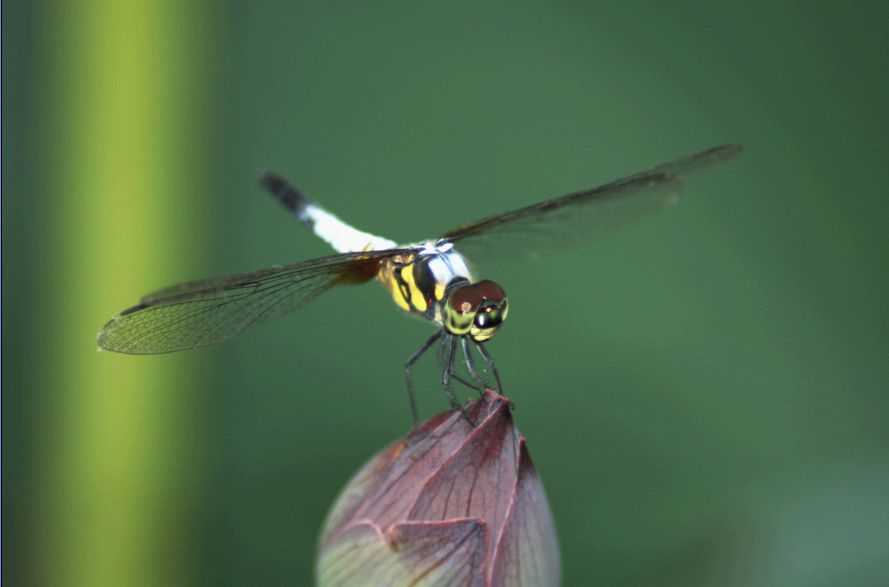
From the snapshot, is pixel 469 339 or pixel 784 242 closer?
pixel 469 339

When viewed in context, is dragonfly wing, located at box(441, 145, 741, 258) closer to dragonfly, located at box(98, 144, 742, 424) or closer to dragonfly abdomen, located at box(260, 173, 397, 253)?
dragonfly, located at box(98, 144, 742, 424)

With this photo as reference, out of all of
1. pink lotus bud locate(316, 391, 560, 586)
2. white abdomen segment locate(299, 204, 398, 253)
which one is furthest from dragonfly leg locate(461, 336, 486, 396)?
white abdomen segment locate(299, 204, 398, 253)

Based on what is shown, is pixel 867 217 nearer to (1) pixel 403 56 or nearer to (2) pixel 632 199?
(2) pixel 632 199

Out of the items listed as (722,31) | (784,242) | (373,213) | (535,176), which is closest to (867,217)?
(784,242)

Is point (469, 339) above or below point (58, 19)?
below

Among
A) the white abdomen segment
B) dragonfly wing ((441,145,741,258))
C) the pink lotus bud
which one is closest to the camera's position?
the pink lotus bud

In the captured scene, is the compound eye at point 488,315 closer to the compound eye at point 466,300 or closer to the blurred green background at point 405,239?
the compound eye at point 466,300

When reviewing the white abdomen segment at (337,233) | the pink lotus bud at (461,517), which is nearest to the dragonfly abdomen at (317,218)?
the white abdomen segment at (337,233)

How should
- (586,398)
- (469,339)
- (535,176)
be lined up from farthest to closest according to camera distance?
(535,176) < (586,398) < (469,339)
